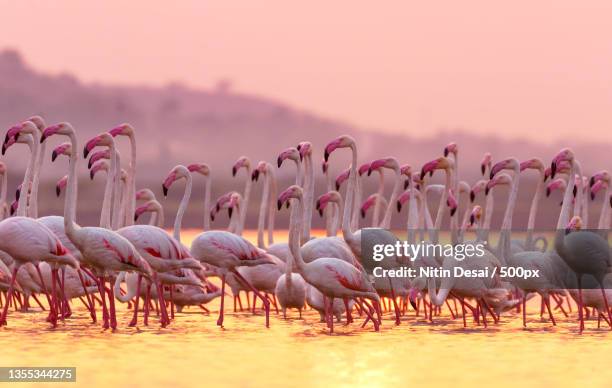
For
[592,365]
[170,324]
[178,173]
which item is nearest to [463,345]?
[592,365]

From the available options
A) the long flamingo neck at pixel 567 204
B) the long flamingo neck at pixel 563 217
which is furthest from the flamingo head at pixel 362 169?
the long flamingo neck at pixel 567 204

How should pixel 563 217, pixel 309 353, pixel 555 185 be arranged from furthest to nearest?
pixel 555 185, pixel 563 217, pixel 309 353

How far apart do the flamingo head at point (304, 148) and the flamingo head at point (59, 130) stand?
308cm

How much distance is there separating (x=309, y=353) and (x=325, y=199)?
4628mm

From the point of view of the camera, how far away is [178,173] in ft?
55.7

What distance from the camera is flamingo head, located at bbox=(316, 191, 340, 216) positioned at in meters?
16.1

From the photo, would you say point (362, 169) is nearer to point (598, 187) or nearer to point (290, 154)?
point (290, 154)

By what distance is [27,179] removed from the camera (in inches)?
630

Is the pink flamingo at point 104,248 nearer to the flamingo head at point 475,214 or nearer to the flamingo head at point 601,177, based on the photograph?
the flamingo head at point 475,214

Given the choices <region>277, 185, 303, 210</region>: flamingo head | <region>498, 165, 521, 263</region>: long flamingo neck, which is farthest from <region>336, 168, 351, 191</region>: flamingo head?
<region>277, 185, 303, 210</region>: flamingo head

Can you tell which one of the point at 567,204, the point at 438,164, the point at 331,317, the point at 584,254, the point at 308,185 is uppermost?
the point at 438,164

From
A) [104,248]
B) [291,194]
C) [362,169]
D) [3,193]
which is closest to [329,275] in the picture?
[291,194]

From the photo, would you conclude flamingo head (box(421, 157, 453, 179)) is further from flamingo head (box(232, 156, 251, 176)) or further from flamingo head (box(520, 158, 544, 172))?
flamingo head (box(232, 156, 251, 176))

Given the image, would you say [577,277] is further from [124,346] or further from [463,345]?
[124,346]
